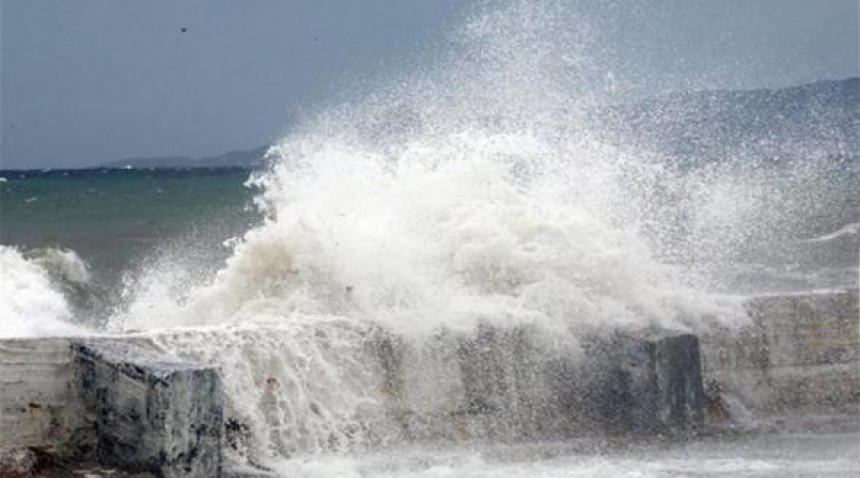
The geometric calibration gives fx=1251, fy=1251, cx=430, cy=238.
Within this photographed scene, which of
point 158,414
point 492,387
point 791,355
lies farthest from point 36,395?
point 791,355

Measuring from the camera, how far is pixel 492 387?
874cm

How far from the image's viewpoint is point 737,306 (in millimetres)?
9805

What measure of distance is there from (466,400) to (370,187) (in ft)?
9.41

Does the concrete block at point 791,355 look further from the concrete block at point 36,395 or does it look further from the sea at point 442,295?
the concrete block at point 36,395

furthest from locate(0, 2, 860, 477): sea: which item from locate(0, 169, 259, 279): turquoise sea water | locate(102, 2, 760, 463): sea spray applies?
locate(0, 169, 259, 279): turquoise sea water

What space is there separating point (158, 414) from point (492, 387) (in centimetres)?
292

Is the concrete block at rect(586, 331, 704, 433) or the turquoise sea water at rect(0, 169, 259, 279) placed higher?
the turquoise sea water at rect(0, 169, 259, 279)

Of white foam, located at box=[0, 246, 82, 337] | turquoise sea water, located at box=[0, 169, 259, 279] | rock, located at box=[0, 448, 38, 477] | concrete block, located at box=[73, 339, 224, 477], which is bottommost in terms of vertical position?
rock, located at box=[0, 448, 38, 477]

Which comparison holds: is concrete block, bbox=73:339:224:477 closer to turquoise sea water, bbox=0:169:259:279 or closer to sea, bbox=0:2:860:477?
sea, bbox=0:2:860:477

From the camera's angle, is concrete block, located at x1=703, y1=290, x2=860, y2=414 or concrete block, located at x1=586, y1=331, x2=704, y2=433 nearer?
concrete block, located at x1=586, y1=331, x2=704, y2=433

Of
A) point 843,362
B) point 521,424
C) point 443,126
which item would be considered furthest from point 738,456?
point 443,126

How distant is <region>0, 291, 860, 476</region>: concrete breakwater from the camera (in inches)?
261

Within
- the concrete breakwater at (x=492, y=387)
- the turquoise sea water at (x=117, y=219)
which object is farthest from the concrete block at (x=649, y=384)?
the turquoise sea water at (x=117, y=219)

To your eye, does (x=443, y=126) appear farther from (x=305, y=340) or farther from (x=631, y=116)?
(x=631, y=116)
